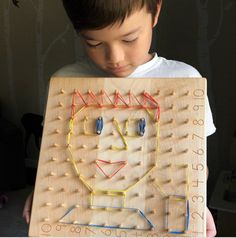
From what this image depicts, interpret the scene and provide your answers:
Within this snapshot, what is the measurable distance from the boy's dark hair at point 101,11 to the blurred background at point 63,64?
2.39ft

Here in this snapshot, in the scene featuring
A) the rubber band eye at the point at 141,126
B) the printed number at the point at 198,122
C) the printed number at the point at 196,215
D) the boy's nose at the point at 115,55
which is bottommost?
the printed number at the point at 196,215

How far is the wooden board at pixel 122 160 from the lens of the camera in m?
0.59

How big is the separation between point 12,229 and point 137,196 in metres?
1.01

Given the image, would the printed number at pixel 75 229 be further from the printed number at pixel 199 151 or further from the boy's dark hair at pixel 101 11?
the boy's dark hair at pixel 101 11

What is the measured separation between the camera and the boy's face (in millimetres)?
621

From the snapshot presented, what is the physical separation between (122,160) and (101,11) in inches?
9.8

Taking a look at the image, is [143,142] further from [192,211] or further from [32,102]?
[32,102]

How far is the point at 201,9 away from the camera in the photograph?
4.23 feet

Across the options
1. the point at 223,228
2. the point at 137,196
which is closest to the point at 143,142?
the point at 137,196

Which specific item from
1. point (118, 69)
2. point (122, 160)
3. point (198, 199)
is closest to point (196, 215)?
point (198, 199)

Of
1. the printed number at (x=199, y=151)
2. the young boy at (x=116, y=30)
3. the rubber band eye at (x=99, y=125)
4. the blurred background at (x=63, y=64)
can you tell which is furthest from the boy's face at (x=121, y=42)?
the blurred background at (x=63, y=64)

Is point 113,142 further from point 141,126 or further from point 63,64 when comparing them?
point 63,64

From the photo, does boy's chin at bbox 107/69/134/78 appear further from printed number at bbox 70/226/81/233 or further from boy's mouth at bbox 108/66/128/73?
printed number at bbox 70/226/81/233

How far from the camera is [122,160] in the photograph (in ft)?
2.04
